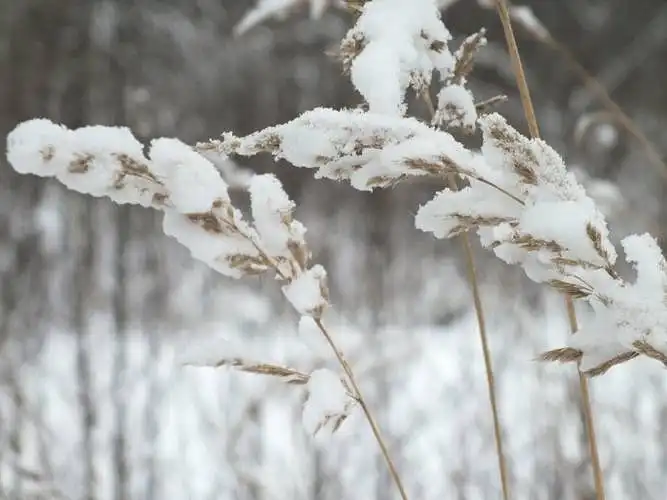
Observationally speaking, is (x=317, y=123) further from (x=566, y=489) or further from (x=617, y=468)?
(x=617, y=468)

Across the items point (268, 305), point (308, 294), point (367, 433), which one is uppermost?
point (268, 305)

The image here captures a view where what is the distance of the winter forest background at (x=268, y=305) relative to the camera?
1.22m

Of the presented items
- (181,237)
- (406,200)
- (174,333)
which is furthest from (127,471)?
(406,200)

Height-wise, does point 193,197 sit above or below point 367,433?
above

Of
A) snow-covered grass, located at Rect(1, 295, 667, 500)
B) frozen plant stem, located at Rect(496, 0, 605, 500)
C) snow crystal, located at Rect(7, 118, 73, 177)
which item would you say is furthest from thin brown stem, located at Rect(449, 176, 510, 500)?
snow-covered grass, located at Rect(1, 295, 667, 500)

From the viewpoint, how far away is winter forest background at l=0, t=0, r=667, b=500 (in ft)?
4.00

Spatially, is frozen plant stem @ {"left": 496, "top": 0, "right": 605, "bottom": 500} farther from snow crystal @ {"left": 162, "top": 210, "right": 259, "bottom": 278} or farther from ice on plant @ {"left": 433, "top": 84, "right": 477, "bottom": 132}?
snow crystal @ {"left": 162, "top": 210, "right": 259, "bottom": 278}

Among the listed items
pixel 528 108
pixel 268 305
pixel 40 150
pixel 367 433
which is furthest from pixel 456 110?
pixel 268 305

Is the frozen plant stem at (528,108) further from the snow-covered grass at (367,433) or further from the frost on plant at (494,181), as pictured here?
the snow-covered grass at (367,433)

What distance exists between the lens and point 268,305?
234 centimetres

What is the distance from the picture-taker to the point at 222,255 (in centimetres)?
29

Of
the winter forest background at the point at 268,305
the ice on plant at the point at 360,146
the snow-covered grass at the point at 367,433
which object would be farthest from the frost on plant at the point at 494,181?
the snow-covered grass at the point at 367,433

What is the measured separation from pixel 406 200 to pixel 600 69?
63.3 inches

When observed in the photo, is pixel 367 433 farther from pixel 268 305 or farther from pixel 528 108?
pixel 528 108
